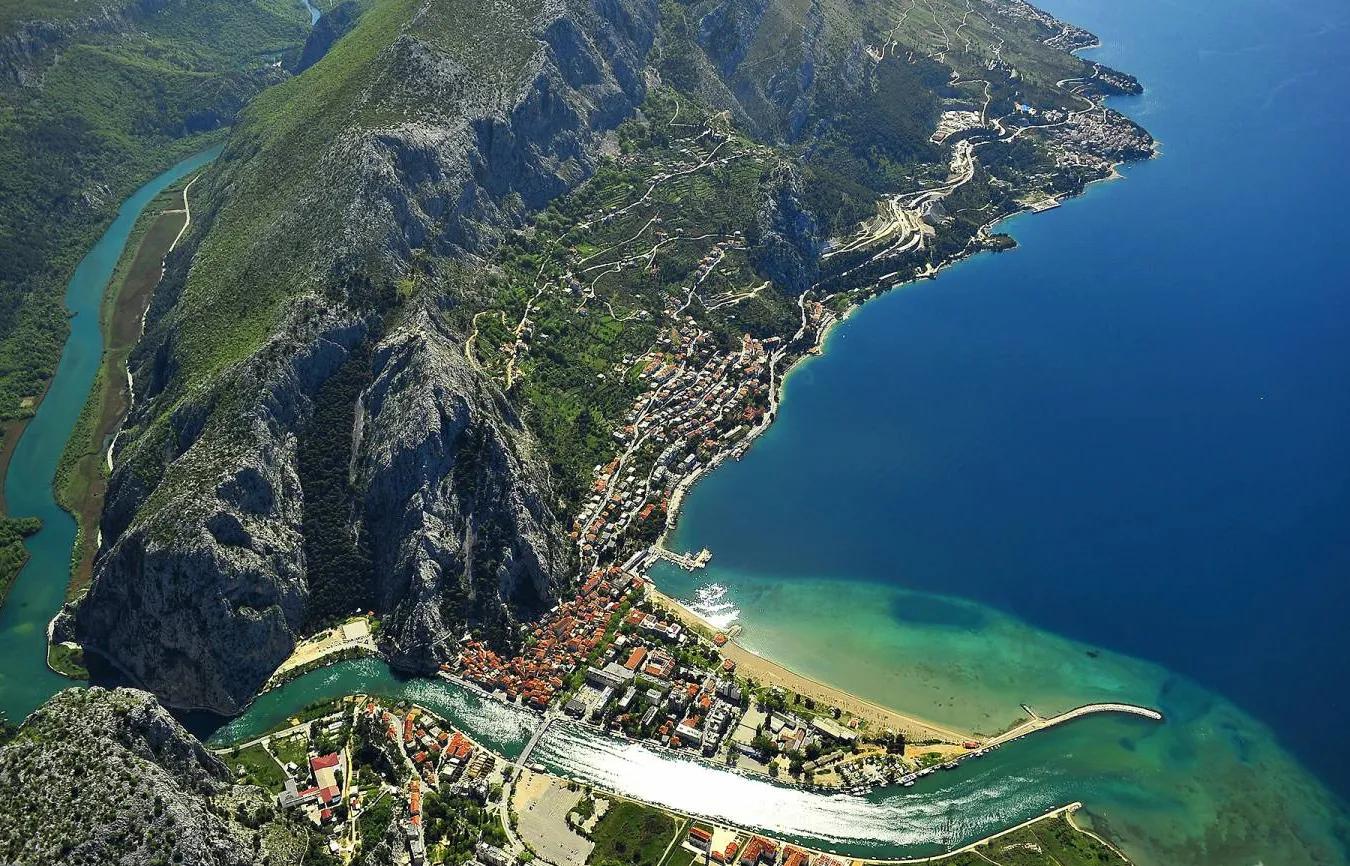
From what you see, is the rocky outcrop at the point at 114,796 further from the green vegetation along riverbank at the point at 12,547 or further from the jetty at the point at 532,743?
the green vegetation along riverbank at the point at 12,547

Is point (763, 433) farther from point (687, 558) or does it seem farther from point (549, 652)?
point (549, 652)

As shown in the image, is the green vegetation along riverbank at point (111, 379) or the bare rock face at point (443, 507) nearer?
the bare rock face at point (443, 507)

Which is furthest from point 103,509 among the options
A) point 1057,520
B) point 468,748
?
point 1057,520

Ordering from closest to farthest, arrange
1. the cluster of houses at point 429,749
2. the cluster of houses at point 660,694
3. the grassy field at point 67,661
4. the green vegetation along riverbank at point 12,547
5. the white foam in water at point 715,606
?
the cluster of houses at point 429,749 < the cluster of houses at point 660,694 < the grassy field at point 67,661 < the white foam in water at point 715,606 < the green vegetation along riverbank at point 12,547

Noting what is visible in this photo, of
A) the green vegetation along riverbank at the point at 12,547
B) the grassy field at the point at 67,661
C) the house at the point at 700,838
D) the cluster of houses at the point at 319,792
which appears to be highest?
the green vegetation along riverbank at the point at 12,547

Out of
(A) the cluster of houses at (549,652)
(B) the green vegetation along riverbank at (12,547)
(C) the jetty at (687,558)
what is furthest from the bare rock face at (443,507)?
(B) the green vegetation along riverbank at (12,547)

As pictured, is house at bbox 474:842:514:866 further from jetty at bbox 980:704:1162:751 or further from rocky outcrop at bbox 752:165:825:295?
rocky outcrop at bbox 752:165:825:295

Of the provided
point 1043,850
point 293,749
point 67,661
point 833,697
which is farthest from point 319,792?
point 1043,850
